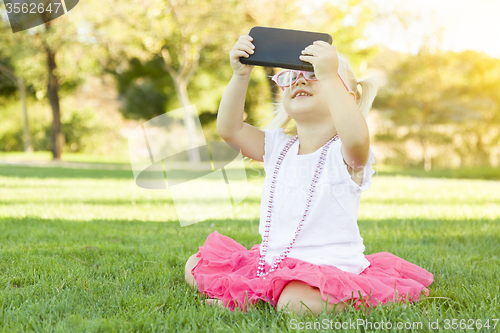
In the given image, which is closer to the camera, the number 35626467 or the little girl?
the little girl

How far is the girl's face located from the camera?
74.5 inches

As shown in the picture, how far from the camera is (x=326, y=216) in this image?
71.4 inches

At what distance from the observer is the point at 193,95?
1697cm

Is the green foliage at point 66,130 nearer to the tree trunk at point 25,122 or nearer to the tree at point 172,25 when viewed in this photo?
the tree trunk at point 25,122

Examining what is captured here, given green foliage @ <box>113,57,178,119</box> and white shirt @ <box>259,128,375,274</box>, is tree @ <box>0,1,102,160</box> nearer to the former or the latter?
green foliage @ <box>113,57,178,119</box>

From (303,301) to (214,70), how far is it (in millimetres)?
14550

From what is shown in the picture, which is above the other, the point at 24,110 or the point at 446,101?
the point at 24,110

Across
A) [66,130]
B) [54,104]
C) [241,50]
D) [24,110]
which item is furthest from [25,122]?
[241,50]

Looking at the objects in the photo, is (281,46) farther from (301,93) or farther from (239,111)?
(239,111)

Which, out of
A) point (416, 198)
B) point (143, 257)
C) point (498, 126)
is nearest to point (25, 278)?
point (143, 257)

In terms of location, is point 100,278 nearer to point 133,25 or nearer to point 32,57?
point 133,25

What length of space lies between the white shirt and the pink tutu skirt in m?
0.05

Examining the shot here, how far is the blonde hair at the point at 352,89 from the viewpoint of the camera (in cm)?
198

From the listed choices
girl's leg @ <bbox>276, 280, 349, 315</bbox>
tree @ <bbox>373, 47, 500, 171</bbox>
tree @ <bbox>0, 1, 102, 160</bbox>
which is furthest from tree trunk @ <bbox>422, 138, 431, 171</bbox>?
girl's leg @ <bbox>276, 280, 349, 315</bbox>
